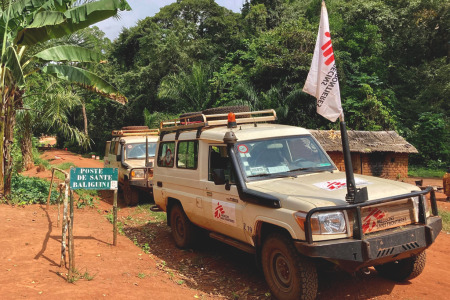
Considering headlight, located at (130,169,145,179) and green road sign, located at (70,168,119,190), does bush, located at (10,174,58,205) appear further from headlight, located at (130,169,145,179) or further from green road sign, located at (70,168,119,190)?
green road sign, located at (70,168,119,190)

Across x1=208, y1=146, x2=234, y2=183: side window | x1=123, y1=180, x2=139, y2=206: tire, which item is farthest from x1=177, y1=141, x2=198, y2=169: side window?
x1=123, y1=180, x2=139, y2=206: tire

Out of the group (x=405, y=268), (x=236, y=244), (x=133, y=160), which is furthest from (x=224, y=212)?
(x=133, y=160)

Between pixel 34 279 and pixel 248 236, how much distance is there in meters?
2.69

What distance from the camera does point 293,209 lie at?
423cm

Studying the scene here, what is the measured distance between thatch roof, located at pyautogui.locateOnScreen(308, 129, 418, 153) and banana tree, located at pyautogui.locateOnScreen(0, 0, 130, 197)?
10112 millimetres

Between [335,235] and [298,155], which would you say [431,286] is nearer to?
[335,235]

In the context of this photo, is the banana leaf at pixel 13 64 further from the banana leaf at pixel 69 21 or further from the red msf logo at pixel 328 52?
the red msf logo at pixel 328 52

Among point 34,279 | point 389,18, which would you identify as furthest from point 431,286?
point 389,18

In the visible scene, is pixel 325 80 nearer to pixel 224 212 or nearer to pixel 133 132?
pixel 224 212

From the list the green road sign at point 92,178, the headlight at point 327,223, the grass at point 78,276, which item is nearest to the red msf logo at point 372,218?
the headlight at point 327,223

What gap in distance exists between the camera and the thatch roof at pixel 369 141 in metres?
16.5

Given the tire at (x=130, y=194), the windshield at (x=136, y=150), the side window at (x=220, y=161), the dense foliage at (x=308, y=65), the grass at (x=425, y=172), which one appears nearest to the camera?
the side window at (x=220, y=161)

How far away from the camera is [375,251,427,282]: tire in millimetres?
4910

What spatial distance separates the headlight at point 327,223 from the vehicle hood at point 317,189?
0.10 meters
